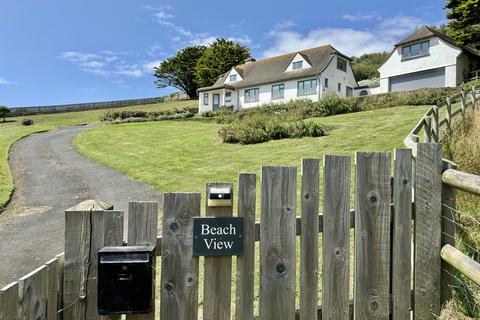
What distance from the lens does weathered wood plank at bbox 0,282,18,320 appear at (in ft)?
6.39

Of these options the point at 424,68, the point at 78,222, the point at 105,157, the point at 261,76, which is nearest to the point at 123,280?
the point at 78,222

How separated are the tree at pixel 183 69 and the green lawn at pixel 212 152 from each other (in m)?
48.1

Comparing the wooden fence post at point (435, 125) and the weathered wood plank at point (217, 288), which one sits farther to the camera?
the wooden fence post at point (435, 125)

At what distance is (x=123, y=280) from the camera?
240 cm

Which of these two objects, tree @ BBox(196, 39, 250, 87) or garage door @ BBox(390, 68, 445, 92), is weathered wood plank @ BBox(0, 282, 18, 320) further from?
tree @ BBox(196, 39, 250, 87)

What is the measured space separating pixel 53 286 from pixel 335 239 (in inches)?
81.0

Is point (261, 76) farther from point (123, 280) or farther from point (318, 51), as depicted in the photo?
point (123, 280)

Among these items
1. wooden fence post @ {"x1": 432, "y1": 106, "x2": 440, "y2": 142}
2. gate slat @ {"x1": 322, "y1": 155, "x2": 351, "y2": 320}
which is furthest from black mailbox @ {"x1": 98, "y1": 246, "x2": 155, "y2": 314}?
wooden fence post @ {"x1": 432, "y1": 106, "x2": 440, "y2": 142}

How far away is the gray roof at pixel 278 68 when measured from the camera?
36.6m

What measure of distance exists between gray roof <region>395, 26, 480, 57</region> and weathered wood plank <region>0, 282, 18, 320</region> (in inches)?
1499

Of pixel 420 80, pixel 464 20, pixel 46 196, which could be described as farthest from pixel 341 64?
pixel 46 196

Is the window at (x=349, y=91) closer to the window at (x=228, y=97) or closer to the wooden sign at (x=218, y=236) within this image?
the window at (x=228, y=97)

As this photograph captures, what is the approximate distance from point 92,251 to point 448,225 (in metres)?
2.82

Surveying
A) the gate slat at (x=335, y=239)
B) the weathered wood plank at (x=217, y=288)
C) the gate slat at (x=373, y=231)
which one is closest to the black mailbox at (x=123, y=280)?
the weathered wood plank at (x=217, y=288)
